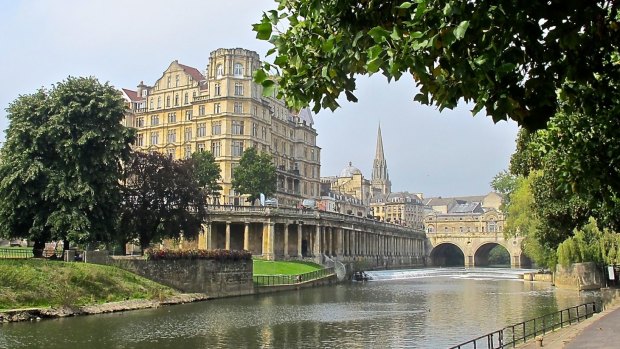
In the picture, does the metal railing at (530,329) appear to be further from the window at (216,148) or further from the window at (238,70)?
the window at (238,70)

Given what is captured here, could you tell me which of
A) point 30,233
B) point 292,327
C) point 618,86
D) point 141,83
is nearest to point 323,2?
point 618,86

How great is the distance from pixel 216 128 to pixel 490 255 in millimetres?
100219

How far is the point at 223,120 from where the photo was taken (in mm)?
99750

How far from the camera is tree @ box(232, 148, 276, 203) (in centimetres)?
8812

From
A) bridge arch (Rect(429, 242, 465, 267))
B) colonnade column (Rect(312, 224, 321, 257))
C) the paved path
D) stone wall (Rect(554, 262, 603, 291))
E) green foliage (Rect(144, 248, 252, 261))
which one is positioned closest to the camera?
the paved path

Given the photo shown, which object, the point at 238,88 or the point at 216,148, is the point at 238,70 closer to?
the point at 238,88

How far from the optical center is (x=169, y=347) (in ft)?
92.8

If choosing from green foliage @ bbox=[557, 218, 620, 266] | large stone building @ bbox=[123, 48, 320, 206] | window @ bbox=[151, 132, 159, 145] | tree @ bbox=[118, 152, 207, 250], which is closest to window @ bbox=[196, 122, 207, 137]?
large stone building @ bbox=[123, 48, 320, 206]

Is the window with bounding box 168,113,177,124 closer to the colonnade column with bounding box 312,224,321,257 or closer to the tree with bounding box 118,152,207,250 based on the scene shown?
the colonnade column with bounding box 312,224,321,257

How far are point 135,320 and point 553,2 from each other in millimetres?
34280

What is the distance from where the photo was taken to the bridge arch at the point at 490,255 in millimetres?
152812

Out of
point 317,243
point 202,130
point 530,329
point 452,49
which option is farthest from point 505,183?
point 452,49

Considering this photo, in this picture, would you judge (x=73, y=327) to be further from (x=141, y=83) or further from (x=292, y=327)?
(x=141, y=83)

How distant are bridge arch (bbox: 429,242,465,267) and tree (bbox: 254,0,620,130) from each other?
496 ft
